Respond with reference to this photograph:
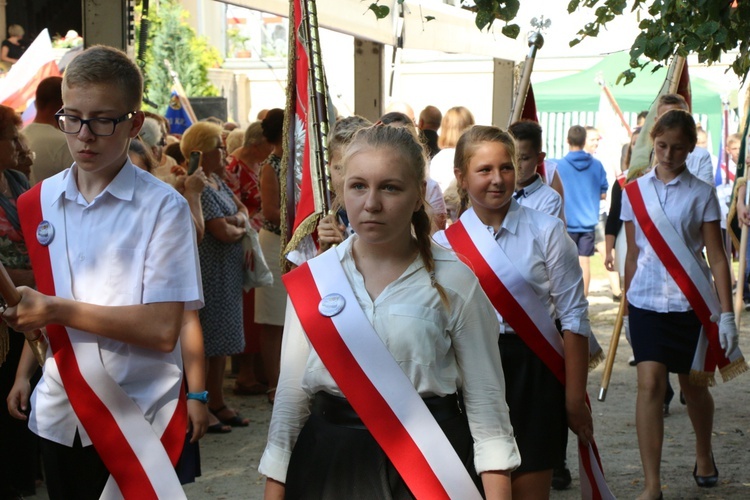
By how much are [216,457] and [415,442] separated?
4308mm

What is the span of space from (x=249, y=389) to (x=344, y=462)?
5930 mm

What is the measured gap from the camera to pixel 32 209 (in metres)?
3.27

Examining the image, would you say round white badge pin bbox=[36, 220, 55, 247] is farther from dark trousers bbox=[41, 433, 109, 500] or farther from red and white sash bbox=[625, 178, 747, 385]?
red and white sash bbox=[625, 178, 747, 385]

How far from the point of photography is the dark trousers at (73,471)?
322cm

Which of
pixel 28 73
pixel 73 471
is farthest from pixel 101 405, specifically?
pixel 28 73

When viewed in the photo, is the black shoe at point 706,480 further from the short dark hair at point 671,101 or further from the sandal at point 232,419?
the sandal at point 232,419

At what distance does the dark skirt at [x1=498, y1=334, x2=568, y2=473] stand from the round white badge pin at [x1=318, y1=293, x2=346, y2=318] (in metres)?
1.67

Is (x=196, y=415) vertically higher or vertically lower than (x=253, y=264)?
higher

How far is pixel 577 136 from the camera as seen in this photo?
13484mm

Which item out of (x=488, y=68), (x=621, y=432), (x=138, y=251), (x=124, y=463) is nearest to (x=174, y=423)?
(x=124, y=463)

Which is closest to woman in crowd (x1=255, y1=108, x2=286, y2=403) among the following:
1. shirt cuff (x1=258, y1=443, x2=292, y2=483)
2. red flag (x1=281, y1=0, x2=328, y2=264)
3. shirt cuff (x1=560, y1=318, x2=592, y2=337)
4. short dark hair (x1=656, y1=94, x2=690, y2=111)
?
short dark hair (x1=656, y1=94, x2=690, y2=111)

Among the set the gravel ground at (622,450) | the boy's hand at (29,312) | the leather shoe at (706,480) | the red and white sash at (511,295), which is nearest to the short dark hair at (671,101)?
the gravel ground at (622,450)

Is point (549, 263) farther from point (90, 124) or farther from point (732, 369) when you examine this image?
point (732, 369)

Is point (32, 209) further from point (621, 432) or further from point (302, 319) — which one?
point (621, 432)
